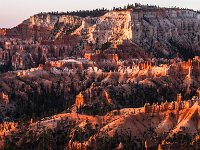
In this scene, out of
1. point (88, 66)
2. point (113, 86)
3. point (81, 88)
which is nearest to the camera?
point (113, 86)

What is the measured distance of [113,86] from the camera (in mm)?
137375

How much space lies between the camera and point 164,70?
508ft

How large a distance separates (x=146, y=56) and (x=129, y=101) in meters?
67.7

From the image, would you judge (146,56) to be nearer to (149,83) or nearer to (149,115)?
(149,83)

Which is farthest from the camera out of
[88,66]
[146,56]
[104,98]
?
[146,56]

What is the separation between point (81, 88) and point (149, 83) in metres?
17.6

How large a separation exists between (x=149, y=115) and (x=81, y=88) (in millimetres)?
53599

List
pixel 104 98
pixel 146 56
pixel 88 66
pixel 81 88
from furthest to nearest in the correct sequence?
pixel 146 56 → pixel 88 66 → pixel 81 88 → pixel 104 98

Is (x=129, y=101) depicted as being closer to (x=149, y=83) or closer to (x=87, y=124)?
(x=149, y=83)

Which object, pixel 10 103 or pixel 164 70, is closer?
pixel 10 103

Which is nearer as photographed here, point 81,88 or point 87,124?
point 87,124

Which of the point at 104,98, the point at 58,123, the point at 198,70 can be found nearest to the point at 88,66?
the point at 198,70

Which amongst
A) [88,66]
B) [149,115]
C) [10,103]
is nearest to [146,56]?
[88,66]

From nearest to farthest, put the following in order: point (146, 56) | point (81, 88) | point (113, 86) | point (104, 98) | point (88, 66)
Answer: point (104, 98), point (113, 86), point (81, 88), point (88, 66), point (146, 56)
